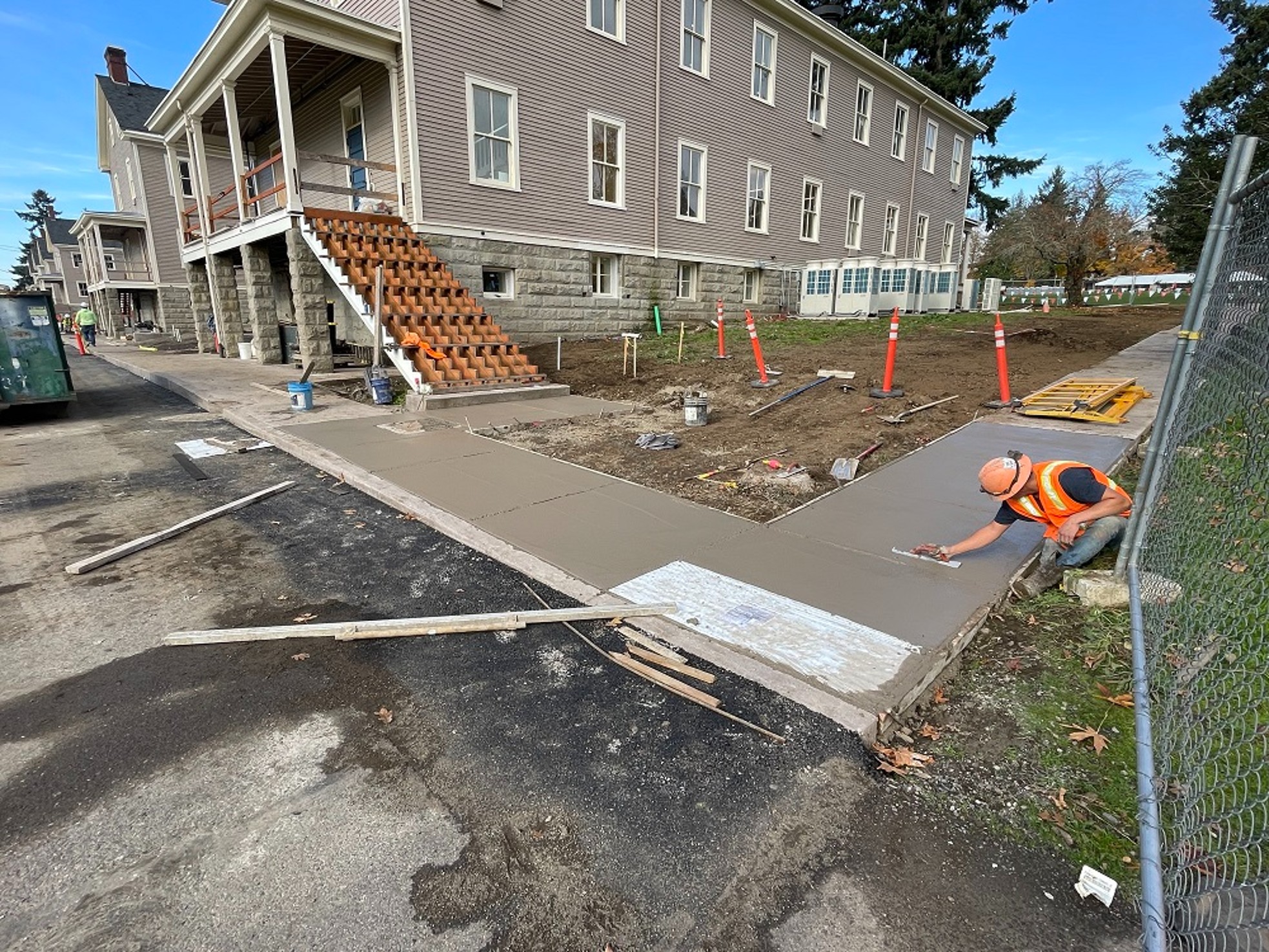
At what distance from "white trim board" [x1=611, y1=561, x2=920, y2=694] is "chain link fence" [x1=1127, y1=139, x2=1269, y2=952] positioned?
3.49 ft

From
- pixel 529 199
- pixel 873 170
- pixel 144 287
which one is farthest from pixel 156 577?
pixel 144 287

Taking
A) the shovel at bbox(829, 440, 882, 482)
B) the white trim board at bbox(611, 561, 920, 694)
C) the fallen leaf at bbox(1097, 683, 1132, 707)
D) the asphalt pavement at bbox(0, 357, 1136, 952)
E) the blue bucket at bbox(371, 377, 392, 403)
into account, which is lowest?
the asphalt pavement at bbox(0, 357, 1136, 952)

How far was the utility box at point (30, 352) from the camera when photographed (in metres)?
9.48

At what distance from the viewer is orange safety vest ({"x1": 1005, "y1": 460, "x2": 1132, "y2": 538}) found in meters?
3.98

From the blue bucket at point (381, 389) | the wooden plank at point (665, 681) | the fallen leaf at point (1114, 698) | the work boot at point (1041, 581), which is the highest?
the blue bucket at point (381, 389)

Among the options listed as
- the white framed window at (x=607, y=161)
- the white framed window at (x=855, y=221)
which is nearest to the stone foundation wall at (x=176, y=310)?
the white framed window at (x=607, y=161)

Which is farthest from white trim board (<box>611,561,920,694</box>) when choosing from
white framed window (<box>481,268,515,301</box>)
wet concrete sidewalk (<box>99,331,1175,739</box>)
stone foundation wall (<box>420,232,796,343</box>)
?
white framed window (<box>481,268,515,301</box>)

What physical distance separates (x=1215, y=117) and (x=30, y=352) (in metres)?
55.7

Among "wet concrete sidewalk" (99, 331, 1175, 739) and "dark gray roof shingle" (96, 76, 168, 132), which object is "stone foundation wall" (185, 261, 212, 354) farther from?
"wet concrete sidewalk" (99, 331, 1175, 739)

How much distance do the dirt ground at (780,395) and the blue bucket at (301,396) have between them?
3.65 metres

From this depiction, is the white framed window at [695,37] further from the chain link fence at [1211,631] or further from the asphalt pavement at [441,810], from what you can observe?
the asphalt pavement at [441,810]

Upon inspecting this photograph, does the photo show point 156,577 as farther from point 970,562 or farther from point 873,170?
point 873,170

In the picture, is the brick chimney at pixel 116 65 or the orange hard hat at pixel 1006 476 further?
the brick chimney at pixel 116 65

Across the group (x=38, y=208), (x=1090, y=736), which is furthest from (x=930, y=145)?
(x=38, y=208)
